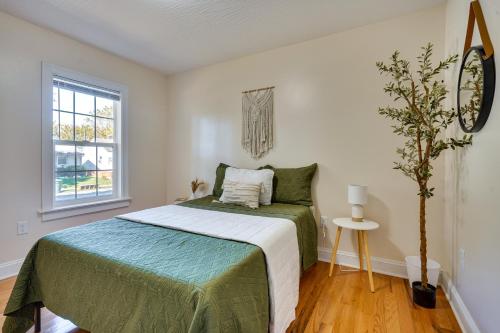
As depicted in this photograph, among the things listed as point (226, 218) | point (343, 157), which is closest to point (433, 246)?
point (343, 157)

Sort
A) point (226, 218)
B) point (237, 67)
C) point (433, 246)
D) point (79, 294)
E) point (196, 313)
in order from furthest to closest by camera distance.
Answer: point (237, 67) < point (433, 246) < point (226, 218) < point (79, 294) < point (196, 313)

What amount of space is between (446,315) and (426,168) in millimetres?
1042

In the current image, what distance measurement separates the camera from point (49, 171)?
248 centimetres

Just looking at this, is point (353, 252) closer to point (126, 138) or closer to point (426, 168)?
point (426, 168)

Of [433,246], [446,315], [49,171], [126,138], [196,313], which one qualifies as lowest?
[446,315]

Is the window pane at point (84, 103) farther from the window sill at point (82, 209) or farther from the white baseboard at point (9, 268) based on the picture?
the white baseboard at point (9, 268)

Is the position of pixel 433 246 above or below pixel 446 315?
above

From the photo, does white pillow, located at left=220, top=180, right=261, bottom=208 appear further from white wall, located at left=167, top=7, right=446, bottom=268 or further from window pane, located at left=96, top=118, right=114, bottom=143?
window pane, located at left=96, top=118, right=114, bottom=143

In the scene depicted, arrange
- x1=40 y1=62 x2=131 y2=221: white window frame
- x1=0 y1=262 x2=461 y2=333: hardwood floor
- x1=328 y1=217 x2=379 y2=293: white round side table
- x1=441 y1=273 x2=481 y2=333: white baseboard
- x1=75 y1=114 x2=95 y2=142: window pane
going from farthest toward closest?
1. x1=75 y1=114 x2=95 y2=142: window pane
2. x1=40 y1=62 x2=131 y2=221: white window frame
3. x1=328 y1=217 x2=379 y2=293: white round side table
4. x1=0 y1=262 x2=461 y2=333: hardwood floor
5. x1=441 y1=273 x2=481 y2=333: white baseboard

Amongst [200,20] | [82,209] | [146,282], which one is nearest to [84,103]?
[82,209]

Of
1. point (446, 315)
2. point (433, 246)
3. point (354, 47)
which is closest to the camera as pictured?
point (446, 315)

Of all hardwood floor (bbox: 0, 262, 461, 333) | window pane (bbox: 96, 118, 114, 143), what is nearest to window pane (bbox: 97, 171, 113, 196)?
window pane (bbox: 96, 118, 114, 143)

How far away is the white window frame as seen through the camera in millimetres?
2443

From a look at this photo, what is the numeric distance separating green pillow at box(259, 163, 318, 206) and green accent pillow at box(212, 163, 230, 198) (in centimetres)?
70
